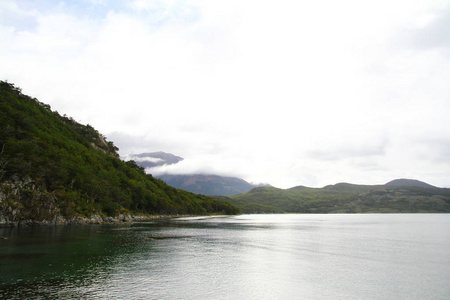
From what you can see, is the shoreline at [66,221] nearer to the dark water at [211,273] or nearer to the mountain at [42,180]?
the mountain at [42,180]

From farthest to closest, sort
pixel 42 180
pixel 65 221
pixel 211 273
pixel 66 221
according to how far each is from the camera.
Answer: pixel 66 221 → pixel 65 221 → pixel 42 180 → pixel 211 273

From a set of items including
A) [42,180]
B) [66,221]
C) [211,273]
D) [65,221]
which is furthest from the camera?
[66,221]

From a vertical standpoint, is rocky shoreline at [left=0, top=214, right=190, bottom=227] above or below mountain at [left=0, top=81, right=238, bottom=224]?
below

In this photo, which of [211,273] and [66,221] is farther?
[66,221]

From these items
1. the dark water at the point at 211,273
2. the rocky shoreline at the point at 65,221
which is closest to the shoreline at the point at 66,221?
the rocky shoreline at the point at 65,221

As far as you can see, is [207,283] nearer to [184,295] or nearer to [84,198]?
[184,295]

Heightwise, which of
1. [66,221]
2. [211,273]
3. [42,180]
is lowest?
[211,273]

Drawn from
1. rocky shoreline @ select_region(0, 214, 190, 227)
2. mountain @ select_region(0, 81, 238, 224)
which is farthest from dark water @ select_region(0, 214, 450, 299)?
mountain @ select_region(0, 81, 238, 224)

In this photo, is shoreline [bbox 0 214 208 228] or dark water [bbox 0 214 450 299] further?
shoreline [bbox 0 214 208 228]

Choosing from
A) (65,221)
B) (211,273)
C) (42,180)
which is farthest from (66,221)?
(211,273)

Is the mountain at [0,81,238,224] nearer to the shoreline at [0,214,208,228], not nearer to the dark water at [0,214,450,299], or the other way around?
the shoreline at [0,214,208,228]

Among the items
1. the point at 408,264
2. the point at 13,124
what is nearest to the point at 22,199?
the point at 13,124

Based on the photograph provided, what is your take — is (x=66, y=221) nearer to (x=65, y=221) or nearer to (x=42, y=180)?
(x=65, y=221)

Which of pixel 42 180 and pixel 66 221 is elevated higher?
pixel 42 180
